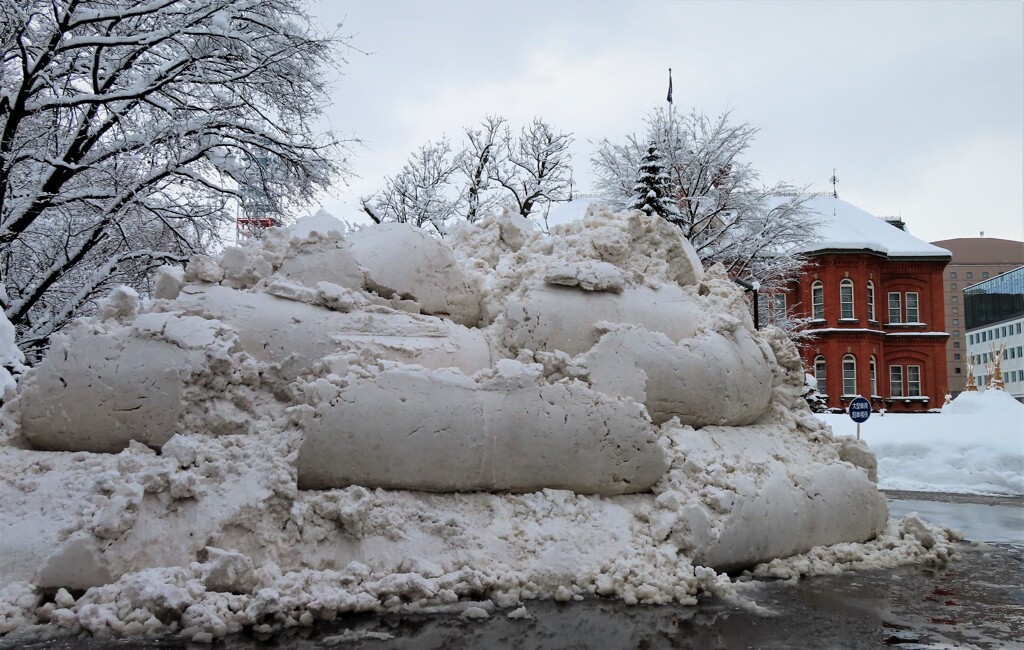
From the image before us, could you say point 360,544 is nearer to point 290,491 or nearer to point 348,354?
point 290,491

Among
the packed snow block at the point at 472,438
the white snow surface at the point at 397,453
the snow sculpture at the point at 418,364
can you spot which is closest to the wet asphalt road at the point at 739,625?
the white snow surface at the point at 397,453

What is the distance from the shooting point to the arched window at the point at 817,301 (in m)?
36.7

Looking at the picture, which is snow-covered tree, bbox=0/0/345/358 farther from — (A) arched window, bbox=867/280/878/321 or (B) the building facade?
(B) the building facade

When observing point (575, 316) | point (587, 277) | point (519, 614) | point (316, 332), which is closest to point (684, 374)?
point (575, 316)

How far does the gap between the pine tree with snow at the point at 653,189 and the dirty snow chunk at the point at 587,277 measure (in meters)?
13.2

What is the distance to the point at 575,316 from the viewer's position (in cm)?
607

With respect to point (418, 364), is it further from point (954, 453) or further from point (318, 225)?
point (954, 453)

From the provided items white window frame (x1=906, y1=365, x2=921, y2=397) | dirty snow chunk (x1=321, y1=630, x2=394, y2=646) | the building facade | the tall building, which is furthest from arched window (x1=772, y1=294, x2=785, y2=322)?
the tall building

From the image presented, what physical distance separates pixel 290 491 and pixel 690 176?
20388mm

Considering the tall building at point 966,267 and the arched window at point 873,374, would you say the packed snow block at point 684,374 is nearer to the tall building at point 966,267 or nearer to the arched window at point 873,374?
the arched window at point 873,374

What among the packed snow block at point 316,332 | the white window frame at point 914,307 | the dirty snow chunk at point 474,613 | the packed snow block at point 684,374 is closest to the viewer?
the dirty snow chunk at point 474,613

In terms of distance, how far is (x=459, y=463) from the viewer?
16.8 ft

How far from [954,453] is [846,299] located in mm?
22373

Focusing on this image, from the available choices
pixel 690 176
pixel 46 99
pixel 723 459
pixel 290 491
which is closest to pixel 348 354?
pixel 290 491
